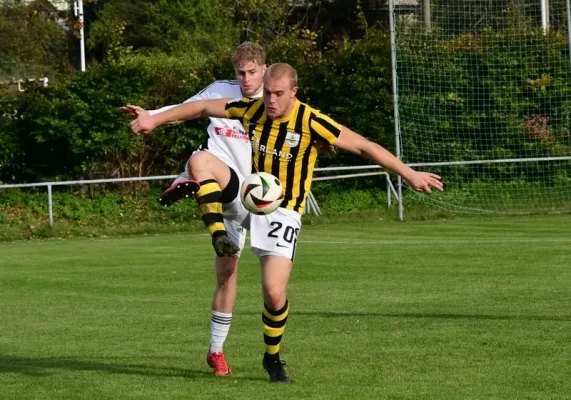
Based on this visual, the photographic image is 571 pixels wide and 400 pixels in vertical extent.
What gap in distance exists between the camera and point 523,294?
1234 cm

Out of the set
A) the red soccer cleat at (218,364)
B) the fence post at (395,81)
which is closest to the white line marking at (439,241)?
the fence post at (395,81)

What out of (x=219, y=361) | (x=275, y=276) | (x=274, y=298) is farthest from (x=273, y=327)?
(x=219, y=361)

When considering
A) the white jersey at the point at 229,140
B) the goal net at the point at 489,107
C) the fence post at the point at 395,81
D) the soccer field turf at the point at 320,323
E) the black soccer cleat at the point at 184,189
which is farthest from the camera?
the goal net at the point at 489,107

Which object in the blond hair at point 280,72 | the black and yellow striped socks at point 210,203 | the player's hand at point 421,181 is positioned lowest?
the black and yellow striped socks at point 210,203

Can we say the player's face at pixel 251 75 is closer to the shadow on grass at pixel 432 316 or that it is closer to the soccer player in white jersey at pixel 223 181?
the soccer player in white jersey at pixel 223 181

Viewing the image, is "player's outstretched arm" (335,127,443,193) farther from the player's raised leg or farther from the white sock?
the white sock

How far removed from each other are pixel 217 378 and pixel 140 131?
68.6 inches

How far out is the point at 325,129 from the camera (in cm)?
792

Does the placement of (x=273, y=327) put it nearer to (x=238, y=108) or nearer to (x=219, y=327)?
(x=219, y=327)


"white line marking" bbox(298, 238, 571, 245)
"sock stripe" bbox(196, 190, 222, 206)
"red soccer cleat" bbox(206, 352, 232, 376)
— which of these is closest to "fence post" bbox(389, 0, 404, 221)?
"white line marking" bbox(298, 238, 571, 245)

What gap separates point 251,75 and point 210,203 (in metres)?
1.01

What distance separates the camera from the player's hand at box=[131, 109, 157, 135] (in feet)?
26.3

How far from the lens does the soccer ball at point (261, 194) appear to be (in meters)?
7.68

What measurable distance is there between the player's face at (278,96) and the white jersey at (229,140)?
1.08 metres
